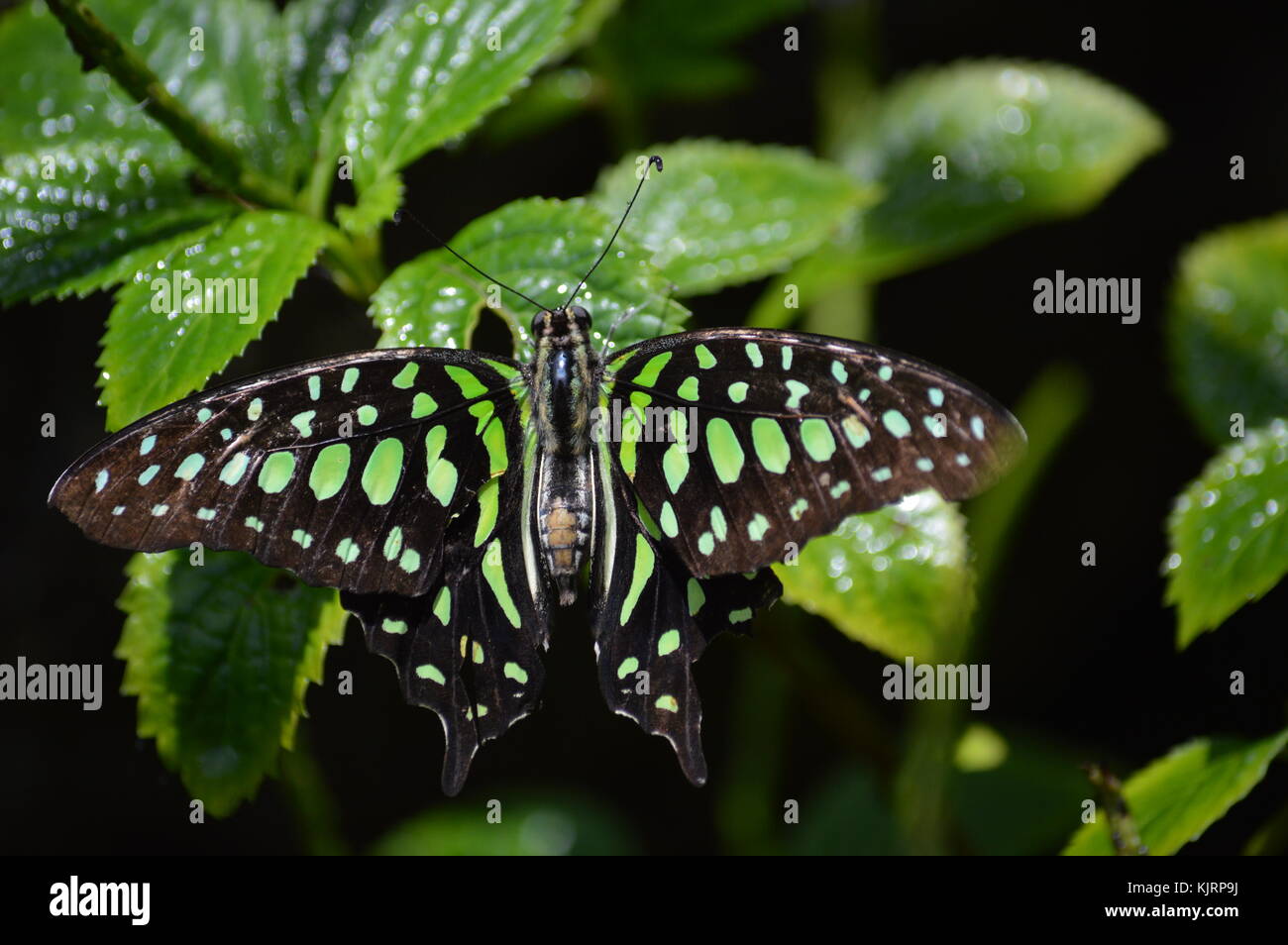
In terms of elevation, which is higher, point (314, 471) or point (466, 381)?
point (466, 381)

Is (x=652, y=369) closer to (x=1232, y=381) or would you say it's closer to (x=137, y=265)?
(x=137, y=265)

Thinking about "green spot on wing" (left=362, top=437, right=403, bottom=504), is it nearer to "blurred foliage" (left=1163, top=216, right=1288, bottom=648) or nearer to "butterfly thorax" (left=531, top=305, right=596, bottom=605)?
"butterfly thorax" (left=531, top=305, right=596, bottom=605)
